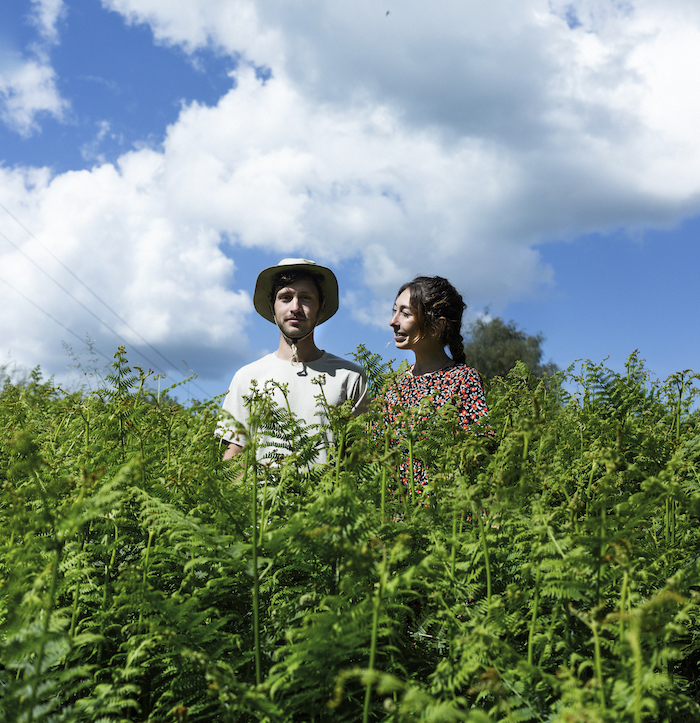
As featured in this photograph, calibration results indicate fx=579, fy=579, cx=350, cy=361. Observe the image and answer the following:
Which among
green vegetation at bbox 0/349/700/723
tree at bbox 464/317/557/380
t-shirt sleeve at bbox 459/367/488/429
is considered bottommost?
green vegetation at bbox 0/349/700/723

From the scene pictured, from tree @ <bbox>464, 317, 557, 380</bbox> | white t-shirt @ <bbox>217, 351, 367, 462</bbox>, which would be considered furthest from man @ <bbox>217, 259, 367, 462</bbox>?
tree @ <bbox>464, 317, 557, 380</bbox>

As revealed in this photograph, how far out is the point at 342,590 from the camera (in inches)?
79.6

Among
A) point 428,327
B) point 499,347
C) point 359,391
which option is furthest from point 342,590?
point 499,347

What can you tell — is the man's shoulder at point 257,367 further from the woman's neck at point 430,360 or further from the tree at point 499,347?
the tree at point 499,347

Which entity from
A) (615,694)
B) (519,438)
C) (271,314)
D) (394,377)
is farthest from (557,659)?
(271,314)

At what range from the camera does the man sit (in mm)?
4695

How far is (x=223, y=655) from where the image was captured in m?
2.13

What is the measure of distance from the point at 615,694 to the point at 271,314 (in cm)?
456

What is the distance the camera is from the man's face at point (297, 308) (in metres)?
4.88

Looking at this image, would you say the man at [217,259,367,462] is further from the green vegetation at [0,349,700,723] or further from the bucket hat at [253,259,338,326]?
the green vegetation at [0,349,700,723]

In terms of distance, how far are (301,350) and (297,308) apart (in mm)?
371

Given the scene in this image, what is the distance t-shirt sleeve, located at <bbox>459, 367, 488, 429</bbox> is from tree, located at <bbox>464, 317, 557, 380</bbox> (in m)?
40.4

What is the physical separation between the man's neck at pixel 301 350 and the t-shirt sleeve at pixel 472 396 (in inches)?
54.3

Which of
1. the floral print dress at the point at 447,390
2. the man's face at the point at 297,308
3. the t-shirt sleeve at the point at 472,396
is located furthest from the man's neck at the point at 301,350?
the t-shirt sleeve at the point at 472,396
